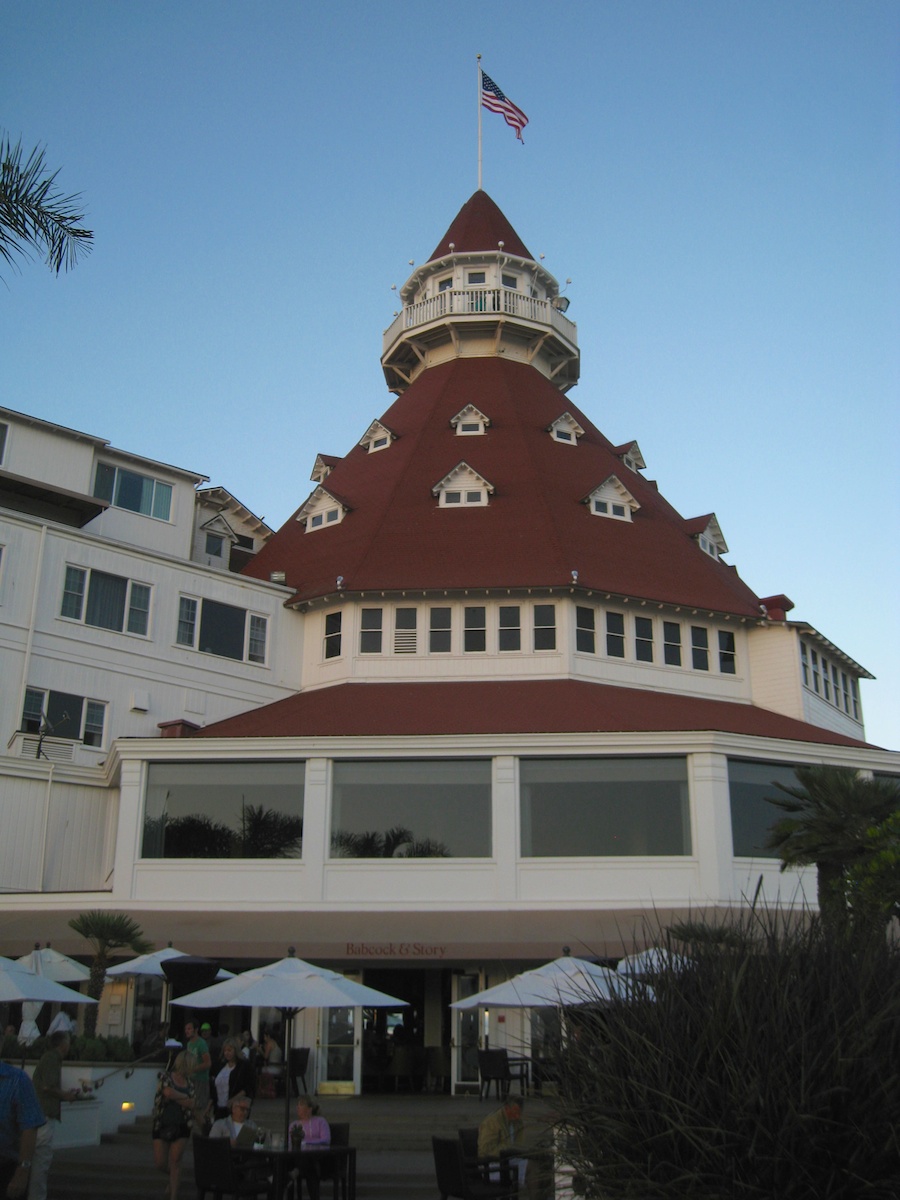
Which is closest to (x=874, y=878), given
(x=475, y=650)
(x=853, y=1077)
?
(x=853, y=1077)

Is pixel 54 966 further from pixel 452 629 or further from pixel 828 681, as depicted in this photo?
pixel 828 681

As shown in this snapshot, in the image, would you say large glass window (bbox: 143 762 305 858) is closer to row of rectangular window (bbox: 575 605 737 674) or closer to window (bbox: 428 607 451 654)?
window (bbox: 428 607 451 654)

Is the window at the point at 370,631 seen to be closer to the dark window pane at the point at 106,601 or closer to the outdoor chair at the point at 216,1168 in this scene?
the dark window pane at the point at 106,601

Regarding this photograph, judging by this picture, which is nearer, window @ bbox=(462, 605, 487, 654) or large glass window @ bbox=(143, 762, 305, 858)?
large glass window @ bbox=(143, 762, 305, 858)

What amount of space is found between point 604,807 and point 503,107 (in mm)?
33564

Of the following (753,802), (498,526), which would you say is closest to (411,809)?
→ (753,802)

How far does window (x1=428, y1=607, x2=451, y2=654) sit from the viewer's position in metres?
35.4

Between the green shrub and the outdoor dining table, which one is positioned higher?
the green shrub

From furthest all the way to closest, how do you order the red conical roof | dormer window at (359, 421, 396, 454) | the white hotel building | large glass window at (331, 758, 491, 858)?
1. the red conical roof
2. dormer window at (359, 421, 396, 454)
3. large glass window at (331, 758, 491, 858)
4. the white hotel building

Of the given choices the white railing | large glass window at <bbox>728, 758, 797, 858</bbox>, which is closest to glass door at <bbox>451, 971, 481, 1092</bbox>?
large glass window at <bbox>728, 758, 797, 858</bbox>

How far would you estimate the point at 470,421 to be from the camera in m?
41.8

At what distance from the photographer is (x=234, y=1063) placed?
19.6 meters

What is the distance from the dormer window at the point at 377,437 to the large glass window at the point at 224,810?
51.0 ft

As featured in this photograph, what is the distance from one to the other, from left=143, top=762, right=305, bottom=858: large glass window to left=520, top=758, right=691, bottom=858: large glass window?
5582 mm
